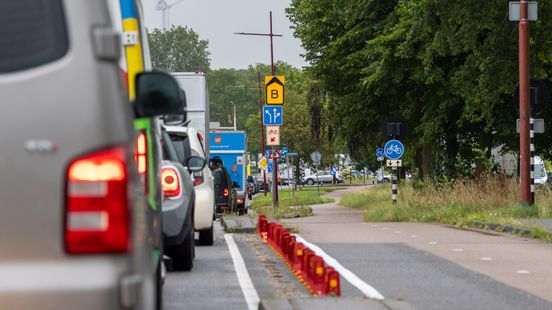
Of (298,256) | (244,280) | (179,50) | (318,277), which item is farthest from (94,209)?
(179,50)

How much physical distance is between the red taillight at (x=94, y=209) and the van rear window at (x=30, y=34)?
0.44m

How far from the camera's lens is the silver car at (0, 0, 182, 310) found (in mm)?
4629

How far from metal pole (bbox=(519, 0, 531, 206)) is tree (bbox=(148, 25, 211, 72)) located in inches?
5605

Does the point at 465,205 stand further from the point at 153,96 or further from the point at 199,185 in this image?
the point at 153,96

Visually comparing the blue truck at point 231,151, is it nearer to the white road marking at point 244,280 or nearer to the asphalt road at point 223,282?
the white road marking at point 244,280

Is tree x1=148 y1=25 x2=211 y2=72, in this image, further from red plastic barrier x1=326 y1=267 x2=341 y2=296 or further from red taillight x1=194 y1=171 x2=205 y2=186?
red plastic barrier x1=326 y1=267 x2=341 y2=296

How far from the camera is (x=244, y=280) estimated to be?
1323cm

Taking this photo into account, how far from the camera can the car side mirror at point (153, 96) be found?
5785 millimetres

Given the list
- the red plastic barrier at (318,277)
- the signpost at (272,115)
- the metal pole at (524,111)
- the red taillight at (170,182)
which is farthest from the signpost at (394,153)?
the red plastic barrier at (318,277)

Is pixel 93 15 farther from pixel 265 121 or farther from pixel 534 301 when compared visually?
pixel 265 121

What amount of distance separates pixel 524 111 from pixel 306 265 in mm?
15997

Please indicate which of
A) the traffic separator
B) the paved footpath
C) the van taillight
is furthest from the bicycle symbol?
the van taillight

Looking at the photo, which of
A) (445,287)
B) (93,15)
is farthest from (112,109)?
(445,287)

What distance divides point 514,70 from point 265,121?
664 cm
